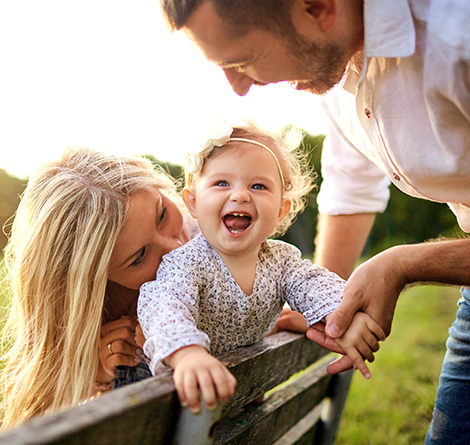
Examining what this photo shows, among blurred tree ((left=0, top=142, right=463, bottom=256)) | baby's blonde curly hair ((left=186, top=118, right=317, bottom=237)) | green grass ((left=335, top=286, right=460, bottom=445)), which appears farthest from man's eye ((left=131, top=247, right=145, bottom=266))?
blurred tree ((left=0, top=142, right=463, bottom=256))

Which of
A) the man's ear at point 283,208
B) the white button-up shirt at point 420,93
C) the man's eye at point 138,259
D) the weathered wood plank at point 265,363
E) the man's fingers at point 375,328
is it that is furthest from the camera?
the man's ear at point 283,208

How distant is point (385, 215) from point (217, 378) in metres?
15.1

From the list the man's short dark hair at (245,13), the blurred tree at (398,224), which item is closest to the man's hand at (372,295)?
the man's short dark hair at (245,13)

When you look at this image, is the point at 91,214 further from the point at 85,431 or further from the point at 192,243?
the point at 85,431

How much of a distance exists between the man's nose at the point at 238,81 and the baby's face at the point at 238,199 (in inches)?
9.0

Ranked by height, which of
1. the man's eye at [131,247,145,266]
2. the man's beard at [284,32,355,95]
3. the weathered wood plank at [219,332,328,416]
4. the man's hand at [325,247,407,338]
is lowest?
the weathered wood plank at [219,332,328,416]

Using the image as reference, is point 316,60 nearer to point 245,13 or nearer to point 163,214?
point 245,13

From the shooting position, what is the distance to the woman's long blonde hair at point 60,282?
1.77 meters

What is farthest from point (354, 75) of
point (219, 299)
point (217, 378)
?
point (217, 378)

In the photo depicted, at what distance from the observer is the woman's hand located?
1.93 meters

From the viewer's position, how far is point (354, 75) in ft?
6.21

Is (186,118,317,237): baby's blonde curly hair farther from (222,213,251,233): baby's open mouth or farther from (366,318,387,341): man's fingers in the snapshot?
(366,318,387,341): man's fingers

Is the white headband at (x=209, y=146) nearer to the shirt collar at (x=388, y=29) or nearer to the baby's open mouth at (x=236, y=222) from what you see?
the baby's open mouth at (x=236, y=222)

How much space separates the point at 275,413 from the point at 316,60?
1.53m
